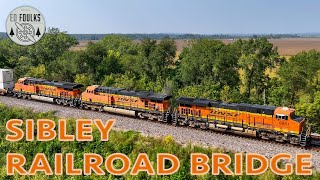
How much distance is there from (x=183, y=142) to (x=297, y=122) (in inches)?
265

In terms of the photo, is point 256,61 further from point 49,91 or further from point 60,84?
point 49,91

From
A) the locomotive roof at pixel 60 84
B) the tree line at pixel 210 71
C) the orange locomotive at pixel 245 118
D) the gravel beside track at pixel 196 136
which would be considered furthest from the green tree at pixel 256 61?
the locomotive roof at pixel 60 84

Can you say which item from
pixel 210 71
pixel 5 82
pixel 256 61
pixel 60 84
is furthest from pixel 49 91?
pixel 256 61

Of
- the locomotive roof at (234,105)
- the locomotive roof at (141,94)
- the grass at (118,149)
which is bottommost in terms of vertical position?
the grass at (118,149)

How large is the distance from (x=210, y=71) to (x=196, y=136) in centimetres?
1267

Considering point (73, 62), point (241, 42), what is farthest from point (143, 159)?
point (73, 62)

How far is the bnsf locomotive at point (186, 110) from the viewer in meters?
19.8

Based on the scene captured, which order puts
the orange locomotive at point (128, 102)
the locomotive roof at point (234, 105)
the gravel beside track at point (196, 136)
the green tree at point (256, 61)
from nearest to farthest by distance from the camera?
the gravel beside track at point (196, 136) → the locomotive roof at point (234, 105) → the orange locomotive at point (128, 102) → the green tree at point (256, 61)

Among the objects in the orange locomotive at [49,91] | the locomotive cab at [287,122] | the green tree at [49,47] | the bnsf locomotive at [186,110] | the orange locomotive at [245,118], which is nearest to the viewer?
the locomotive cab at [287,122]

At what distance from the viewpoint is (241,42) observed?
31375mm

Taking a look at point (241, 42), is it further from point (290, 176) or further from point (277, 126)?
point (290, 176)

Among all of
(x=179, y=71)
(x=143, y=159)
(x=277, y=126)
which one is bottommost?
(x=143, y=159)

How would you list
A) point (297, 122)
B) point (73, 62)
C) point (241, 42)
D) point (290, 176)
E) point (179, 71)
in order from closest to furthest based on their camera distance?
point (290, 176) → point (297, 122) → point (241, 42) → point (179, 71) → point (73, 62)

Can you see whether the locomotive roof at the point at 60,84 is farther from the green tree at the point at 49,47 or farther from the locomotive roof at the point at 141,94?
the green tree at the point at 49,47
